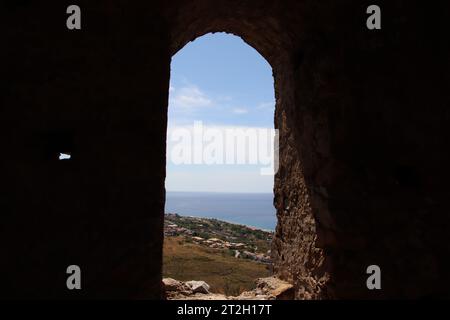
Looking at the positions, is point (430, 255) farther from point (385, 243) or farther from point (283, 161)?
point (283, 161)

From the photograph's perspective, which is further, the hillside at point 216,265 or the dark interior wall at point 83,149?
the hillside at point 216,265

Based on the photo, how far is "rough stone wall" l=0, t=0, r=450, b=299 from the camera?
2.93 meters

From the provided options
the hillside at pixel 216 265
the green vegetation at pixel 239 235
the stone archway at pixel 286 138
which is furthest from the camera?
the green vegetation at pixel 239 235

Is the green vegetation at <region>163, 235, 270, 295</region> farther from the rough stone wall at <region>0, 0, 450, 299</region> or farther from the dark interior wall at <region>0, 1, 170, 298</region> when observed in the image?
the dark interior wall at <region>0, 1, 170, 298</region>

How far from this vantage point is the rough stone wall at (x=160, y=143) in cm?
293

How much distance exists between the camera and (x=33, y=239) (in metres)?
2.84

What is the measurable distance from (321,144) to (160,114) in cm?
189

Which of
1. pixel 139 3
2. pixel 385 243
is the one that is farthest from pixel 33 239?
pixel 385 243

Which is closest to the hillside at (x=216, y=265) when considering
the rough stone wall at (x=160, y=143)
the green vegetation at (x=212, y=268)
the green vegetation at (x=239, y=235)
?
the green vegetation at (x=212, y=268)

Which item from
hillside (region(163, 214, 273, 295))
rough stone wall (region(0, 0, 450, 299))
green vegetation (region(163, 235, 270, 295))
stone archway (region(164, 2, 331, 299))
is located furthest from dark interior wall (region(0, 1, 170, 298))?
green vegetation (region(163, 235, 270, 295))

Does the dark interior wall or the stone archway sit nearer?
the dark interior wall

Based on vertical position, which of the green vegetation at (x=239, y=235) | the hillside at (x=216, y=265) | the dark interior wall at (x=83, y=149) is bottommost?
the green vegetation at (x=239, y=235)

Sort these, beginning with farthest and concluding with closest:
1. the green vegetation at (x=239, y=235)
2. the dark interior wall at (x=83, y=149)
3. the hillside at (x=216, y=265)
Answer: the green vegetation at (x=239, y=235) < the hillside at (x=216, y=265) < the dark interior wall at (x=83, y=149)

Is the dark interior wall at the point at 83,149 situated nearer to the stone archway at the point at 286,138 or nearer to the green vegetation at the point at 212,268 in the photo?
the stone archway at the point at 286,138
